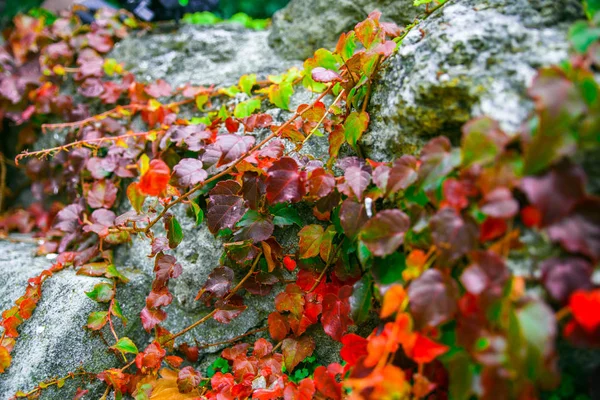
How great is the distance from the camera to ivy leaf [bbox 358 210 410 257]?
3.03 ft

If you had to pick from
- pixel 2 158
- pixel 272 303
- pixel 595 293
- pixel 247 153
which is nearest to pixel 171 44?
pixel 2 158

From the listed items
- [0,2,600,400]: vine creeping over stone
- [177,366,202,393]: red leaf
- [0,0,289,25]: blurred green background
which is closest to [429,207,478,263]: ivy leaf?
[0,2,600,400]: vine creeping over stone

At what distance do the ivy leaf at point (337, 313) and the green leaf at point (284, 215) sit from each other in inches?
9.7

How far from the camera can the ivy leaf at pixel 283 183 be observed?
1072mm

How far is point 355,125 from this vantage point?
116 centimetres

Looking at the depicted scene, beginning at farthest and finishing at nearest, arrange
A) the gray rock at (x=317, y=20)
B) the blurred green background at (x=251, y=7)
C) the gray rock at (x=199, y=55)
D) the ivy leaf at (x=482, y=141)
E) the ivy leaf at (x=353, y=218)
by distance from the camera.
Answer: the blurred green background at (x=251, y=7), the gray rock at (x=199, y=55), the gray rock at (x=317, y=20), the ivy leaf at (x=353, y=218), the ivy leaf at (x=482, y=141)

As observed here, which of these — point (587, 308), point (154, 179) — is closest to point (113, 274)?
point (154, 179)

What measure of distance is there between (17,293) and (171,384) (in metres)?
0.66

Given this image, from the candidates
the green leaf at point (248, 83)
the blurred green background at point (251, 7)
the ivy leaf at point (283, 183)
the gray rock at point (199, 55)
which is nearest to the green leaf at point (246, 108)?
the green leaf at point (248, 83)

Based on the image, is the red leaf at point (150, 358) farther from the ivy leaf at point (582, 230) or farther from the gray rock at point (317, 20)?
the gray rock at point (317, 20)

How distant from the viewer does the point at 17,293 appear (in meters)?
1.42

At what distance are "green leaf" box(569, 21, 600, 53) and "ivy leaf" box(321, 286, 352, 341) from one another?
73 centimetres

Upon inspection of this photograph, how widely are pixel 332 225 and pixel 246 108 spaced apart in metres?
0.60

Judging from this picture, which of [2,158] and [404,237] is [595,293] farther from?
[2,158]
